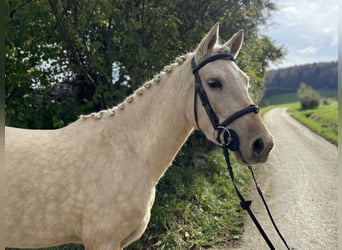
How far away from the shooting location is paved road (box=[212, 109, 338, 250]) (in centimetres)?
456

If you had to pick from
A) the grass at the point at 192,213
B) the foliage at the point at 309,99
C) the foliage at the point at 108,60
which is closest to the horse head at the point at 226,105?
the foliage at the point at 108,60

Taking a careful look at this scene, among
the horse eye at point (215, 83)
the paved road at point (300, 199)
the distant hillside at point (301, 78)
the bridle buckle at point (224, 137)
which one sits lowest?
the distant hillside at point (301, 78)

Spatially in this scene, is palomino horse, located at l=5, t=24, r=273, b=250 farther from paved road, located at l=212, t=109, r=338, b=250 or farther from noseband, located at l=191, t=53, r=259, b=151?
paved road, located at l=212, t=109, r=338, b=250

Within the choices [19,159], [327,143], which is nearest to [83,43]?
[19,159]

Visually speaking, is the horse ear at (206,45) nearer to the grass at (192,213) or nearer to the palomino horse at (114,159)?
the palomino horse at (114,159)

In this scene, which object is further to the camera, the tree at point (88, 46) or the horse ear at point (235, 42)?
the tree at point (88, 46)

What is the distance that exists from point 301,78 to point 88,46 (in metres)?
63.3

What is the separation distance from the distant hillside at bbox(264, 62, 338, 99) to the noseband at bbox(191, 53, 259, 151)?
42.0 m

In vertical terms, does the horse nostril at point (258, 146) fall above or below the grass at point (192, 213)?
above

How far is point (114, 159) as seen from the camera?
88.9 inches

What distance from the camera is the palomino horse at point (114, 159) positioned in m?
2.13

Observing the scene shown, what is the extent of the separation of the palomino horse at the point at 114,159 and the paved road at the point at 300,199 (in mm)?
2615

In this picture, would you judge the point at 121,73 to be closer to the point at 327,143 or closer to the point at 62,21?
the point at 62,21

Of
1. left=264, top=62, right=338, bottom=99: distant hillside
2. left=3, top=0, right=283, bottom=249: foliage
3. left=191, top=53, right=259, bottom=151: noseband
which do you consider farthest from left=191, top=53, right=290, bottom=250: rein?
left=264, top=62, right=338, bottom=99: distant hillside
